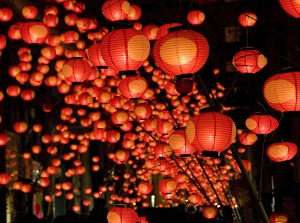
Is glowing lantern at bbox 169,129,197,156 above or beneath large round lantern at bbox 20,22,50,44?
beneath

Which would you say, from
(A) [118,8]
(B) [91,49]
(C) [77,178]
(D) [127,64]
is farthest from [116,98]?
(C) [77,178]

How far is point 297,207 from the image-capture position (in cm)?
1471

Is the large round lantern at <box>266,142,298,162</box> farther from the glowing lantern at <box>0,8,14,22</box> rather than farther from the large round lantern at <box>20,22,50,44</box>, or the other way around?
the glowing lantern at <box>0,8,14,22</box>

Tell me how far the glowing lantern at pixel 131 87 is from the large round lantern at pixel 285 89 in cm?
255

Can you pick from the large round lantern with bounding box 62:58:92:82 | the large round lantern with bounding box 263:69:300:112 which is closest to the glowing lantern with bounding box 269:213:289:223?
the large round lantern with bounding box 263:69:300:112

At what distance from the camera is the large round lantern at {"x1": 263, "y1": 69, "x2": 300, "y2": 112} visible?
21.1 feet

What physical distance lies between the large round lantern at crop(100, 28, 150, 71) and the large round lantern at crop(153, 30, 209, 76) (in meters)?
0.34

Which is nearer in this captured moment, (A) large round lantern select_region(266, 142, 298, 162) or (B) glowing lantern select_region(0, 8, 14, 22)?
(A) large round lantern select_region(266, 142, 298, 162)

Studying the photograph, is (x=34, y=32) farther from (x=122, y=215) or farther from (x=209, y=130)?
(x=209, y=130)

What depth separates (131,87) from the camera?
8680mm

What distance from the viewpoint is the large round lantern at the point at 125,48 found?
23.1ft

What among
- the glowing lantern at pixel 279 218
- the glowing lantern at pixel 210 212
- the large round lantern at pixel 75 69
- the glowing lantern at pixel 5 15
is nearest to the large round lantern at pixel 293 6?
the glowing lantern at pixel 279 218

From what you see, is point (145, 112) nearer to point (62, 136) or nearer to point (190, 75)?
point (190, 75)

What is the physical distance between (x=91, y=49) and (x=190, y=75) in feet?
11.1
